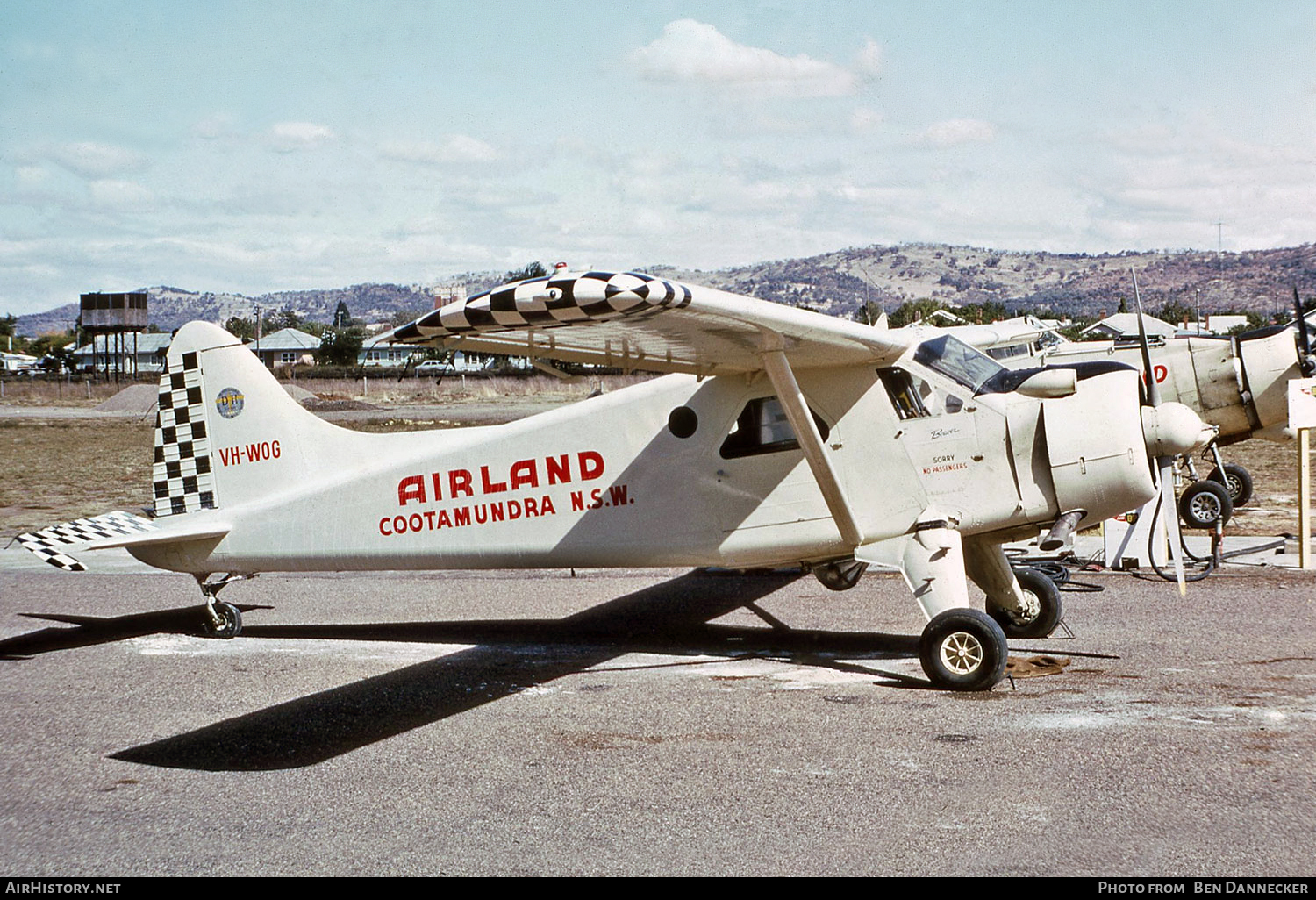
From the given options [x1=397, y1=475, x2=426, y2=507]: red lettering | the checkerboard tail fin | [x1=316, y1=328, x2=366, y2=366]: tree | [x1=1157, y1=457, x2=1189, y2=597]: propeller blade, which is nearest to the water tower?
[x1=316, y1=328, x2=366, y2=366]: tree

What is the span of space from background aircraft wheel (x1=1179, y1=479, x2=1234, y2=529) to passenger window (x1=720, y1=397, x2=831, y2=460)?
8899 mm

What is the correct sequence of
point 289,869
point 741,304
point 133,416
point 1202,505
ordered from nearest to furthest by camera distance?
point 289,869 → point 741,304 → point 1202,505 → point 133,416

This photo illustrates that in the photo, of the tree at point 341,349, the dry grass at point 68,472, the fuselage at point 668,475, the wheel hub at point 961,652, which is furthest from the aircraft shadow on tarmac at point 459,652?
the tree at point 341,349

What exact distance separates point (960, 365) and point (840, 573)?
2.19 metres

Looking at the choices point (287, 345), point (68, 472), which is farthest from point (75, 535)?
point (287, 345)

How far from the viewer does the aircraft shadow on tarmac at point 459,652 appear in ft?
25.6

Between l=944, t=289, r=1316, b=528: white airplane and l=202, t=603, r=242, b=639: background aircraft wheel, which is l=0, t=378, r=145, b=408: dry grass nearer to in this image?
l=202, t=603, r=242, b=639: background aircraft wheel

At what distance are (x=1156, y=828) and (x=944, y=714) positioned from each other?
2.29 metres

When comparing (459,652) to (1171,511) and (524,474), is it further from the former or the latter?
(1171,511)

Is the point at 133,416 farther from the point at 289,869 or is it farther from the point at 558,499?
the point at 289,869

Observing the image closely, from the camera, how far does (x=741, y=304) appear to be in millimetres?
7250

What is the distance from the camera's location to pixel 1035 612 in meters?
10.2

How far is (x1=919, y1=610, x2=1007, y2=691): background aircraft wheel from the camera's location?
850 cm
